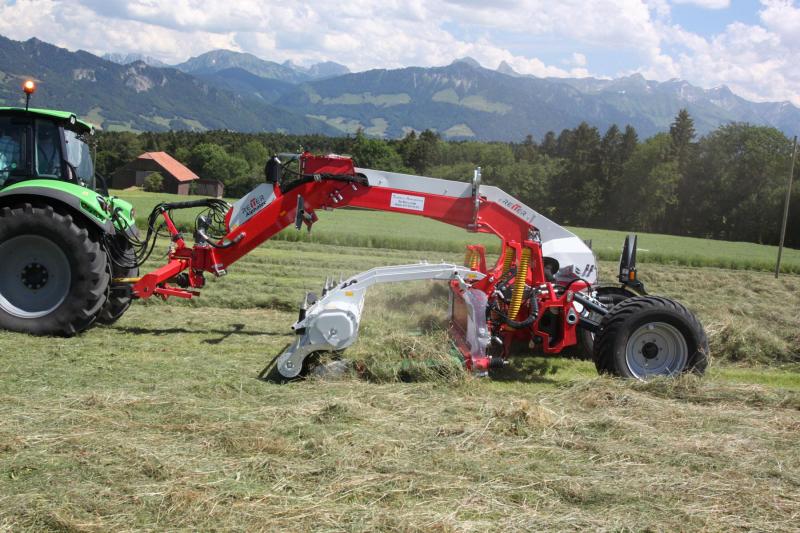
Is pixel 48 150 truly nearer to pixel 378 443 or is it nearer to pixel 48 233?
pixel 48 233

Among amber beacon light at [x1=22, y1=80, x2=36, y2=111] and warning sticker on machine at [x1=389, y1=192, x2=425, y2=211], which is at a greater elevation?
amber beacon light at [x1=22, y1=80, x2=36, y2=111]

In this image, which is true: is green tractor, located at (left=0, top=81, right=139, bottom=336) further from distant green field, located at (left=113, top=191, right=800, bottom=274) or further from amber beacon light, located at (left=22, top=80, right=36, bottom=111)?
distant green field, located at (left=113, top=191, right=800, bottom=274)

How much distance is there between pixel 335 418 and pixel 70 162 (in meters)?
5.02

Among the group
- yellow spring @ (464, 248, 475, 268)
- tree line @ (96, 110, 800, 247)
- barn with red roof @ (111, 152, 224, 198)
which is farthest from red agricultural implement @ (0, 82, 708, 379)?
barn with red roof @ (111, 152, 224, 198)

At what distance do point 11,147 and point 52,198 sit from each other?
860mm

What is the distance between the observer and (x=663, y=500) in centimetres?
408

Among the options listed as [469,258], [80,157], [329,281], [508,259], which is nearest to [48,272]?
[80,157]

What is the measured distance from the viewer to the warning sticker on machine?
7.59 metres

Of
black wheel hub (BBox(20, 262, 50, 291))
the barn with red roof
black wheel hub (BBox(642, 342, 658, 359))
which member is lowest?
black wheel hub (BBox(20, 262, 50, 291))

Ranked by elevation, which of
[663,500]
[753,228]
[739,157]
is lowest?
[663,500]

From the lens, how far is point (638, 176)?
49.3 m

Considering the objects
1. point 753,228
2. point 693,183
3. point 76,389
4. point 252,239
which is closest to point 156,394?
point 76,389

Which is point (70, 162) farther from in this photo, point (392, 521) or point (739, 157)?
point (739, 157)

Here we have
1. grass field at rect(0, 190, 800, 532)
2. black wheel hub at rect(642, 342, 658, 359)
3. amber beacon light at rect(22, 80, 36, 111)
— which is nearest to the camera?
grass field at rect(0, 190, 800, 532)
